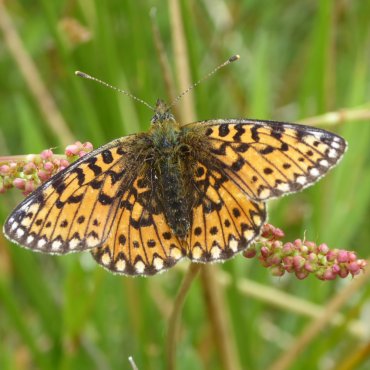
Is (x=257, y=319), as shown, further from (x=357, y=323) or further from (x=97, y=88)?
(x=97, y=88)

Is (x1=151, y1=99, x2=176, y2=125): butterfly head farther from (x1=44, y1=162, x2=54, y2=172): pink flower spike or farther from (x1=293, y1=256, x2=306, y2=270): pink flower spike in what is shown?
(x1=293, y1=256, x2=306, y2=270): pink flower spike

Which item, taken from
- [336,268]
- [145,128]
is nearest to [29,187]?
[336,268]

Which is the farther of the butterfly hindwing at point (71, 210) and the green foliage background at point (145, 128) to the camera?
the green foliage background at point (145, 128)

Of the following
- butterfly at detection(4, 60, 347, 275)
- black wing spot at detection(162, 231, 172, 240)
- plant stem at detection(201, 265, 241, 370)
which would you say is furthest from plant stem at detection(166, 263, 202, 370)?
plant stem at detection(201, 265, 241, 370)

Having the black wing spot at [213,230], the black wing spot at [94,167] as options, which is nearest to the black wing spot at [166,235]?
the black wing spot at [213,230]

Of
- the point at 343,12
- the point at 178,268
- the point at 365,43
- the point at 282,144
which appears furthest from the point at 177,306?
the point at 343,12

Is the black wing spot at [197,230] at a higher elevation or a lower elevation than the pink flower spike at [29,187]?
lower

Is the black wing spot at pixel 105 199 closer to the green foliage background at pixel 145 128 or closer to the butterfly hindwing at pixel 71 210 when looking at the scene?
the butterfly hindwing at pixel 71 210
